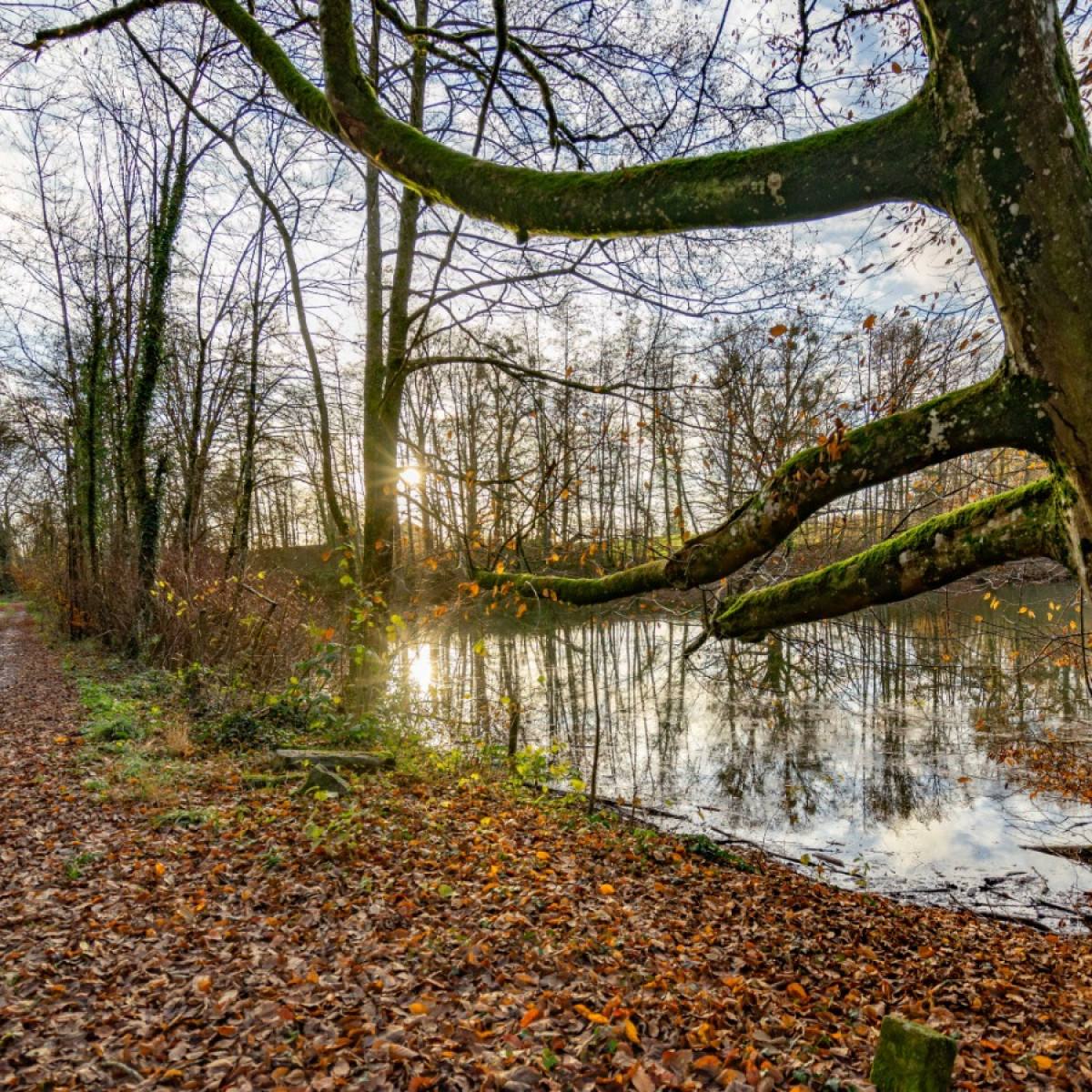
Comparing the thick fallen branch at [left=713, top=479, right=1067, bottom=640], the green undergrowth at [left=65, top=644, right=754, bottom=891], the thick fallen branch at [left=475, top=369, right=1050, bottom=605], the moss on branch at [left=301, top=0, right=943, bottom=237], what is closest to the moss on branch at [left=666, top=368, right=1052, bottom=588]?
the thick fallen branch at [left=475, top=369, right=1050, bottom=605]

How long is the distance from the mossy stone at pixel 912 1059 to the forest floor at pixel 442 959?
0.24 m

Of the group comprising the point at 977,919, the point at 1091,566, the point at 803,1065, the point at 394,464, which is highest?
the point at 394,464

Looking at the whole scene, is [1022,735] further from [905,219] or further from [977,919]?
[905,219]

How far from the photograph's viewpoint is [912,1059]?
2682 millimetres

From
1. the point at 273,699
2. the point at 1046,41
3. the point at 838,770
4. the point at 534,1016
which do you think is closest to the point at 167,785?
the point at 273,699

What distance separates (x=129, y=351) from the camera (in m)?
14.0

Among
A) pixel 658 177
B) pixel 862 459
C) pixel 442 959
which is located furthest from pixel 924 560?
pixel 442 959

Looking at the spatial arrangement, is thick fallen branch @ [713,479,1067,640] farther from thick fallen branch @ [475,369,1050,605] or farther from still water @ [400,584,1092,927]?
still water @ [400,584,1092,927]

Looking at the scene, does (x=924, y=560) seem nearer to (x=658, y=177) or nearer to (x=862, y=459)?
(x=862, y=459)

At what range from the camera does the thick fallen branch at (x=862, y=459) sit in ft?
7.55

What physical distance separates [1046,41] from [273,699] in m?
8.37

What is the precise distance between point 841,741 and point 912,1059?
8724 millimetres

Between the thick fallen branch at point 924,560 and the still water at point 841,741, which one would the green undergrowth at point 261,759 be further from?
the thick fallen branch at point 924,560

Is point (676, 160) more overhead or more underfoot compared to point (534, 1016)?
more overhead
